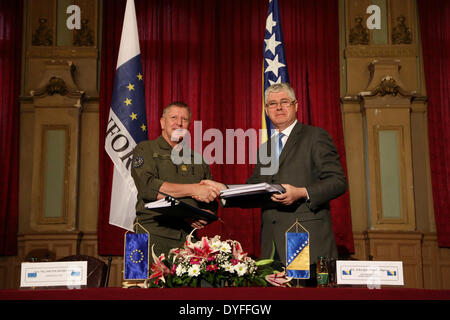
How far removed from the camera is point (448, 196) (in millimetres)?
5996

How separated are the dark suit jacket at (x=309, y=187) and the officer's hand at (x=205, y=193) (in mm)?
293

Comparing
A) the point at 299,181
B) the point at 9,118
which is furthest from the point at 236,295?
the point at 9,118

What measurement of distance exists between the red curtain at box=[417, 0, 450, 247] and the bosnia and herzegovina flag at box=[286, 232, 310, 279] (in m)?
4.18

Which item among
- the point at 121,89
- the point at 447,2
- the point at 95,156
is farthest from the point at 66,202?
the point at 447,2

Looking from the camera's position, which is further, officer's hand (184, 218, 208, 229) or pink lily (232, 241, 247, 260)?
officer's hand (184, 218, 208, 229)

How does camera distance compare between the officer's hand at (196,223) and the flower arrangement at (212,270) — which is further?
the officer's hand at (196,223)

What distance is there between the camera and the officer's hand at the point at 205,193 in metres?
2.91

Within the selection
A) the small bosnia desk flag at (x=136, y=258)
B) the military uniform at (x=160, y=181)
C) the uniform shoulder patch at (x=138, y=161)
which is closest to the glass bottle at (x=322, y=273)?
the small bosnia desk flag at (x=136, y=258)

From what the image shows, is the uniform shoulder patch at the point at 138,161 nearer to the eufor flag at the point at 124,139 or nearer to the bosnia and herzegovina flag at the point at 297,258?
the bosnia and herzegovina flag at the point at 297,258

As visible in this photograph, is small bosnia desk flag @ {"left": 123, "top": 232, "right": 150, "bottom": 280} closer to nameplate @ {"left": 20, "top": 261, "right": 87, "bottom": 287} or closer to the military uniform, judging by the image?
nameplate @ {"left": 20, "top": 261, "right": 87, "bottom": 287}

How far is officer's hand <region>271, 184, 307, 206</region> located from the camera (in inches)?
98.2

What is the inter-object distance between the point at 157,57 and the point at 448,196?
12.1ft
